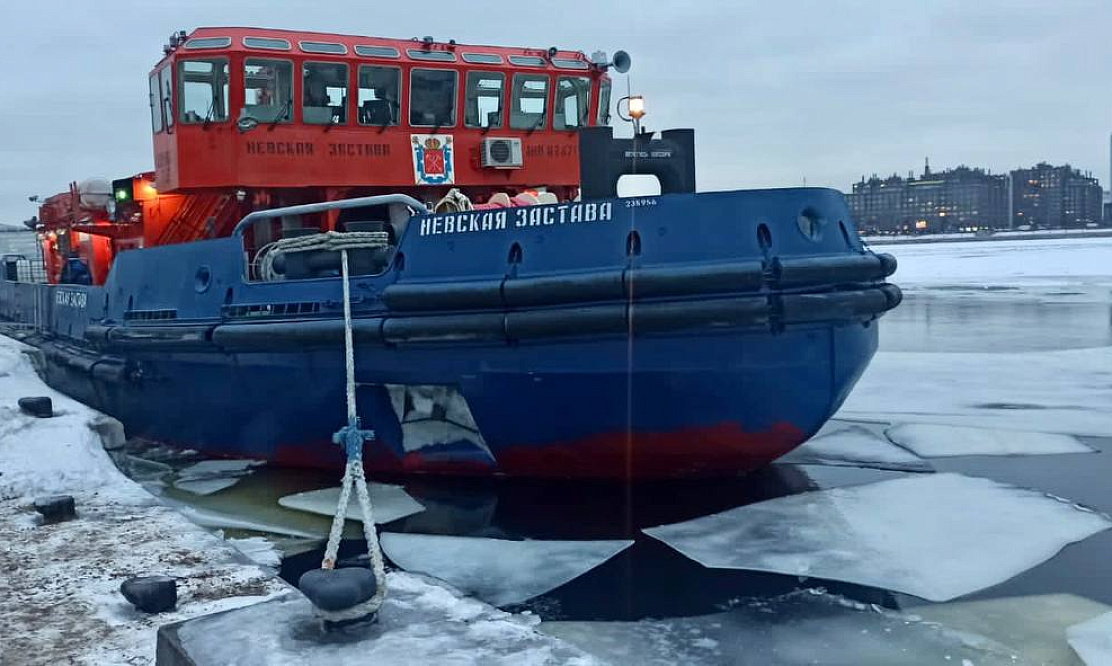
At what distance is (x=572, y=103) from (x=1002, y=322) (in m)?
9.50

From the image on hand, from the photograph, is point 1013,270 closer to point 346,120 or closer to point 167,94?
point 346,120

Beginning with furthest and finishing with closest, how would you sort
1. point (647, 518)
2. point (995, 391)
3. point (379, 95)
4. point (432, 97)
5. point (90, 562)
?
point (995, 391) < point (432, 97) < point (379, 95) < point (647, 518) < point (90, 562)

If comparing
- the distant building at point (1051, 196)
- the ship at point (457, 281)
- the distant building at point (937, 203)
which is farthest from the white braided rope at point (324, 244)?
the distant building at point (1051, 196)

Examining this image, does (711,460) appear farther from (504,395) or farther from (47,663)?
(47,663)

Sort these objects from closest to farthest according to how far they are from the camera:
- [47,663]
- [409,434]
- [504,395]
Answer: [47,663]
[504,395]
[409,434]

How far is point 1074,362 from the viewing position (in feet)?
34.6

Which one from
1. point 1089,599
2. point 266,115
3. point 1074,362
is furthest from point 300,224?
point 1074,362

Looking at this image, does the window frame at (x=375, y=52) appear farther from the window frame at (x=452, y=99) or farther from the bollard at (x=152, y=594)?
the bollard at (x=152, y=594)

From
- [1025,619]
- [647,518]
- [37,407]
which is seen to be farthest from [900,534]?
[37,407]

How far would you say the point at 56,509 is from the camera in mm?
4688

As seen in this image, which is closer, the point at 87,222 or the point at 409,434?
the point at 409,434

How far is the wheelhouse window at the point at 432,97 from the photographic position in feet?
26.6

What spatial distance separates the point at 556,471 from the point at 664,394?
105 centimetres

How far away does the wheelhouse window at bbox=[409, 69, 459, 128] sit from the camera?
8109 millimetres
